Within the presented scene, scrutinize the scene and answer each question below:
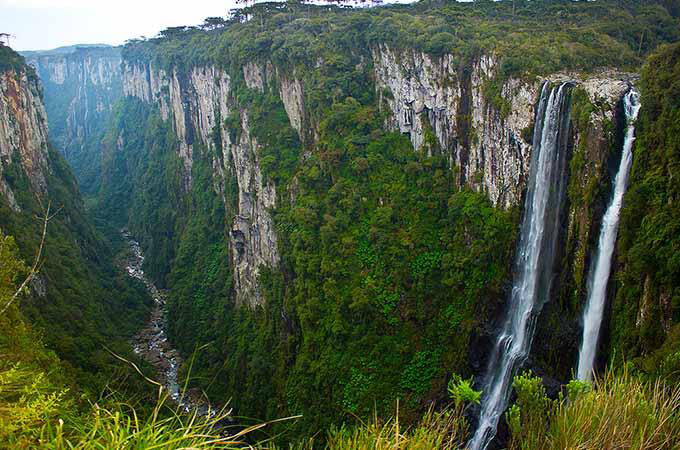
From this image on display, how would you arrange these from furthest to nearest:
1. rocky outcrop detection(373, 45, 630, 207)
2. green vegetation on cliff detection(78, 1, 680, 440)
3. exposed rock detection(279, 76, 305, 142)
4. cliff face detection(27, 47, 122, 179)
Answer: cliff face detection(27, 47, 122, 179), exposed rock detection(279, 76, 305, 142), green vegetation on cliff detection(78, 1, 680, 440), rocky outcrop detection(373, 45, 630, 207)

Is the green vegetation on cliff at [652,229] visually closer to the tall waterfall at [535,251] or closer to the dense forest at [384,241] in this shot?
the dense forest at [384,241]

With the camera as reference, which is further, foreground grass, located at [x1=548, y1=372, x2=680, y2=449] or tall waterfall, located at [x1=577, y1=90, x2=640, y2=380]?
tall waterfall, located at [x1=577, y1=90, x2=640, y2=380]

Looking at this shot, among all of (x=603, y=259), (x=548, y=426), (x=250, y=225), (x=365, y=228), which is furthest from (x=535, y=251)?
(x=250, y=225)

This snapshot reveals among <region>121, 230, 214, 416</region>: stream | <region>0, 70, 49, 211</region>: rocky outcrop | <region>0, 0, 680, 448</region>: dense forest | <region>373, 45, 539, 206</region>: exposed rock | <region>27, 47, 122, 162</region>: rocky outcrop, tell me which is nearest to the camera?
<region>0, 0, 680, 448</region>: dense forest

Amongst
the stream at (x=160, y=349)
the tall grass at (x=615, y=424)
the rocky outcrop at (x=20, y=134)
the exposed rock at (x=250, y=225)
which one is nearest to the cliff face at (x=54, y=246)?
the rocky outcrop at (x=20, y=134)

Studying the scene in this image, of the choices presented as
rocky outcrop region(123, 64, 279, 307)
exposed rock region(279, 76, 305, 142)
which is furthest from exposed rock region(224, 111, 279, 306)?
exposed rock region(279, 76, 305, 142)

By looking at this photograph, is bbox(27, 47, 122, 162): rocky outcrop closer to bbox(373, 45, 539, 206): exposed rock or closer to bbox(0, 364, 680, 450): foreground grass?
bbox(373, 45, 539, 206): exposed rock
